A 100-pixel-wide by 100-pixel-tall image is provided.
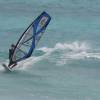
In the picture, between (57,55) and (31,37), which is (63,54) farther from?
(31,37)

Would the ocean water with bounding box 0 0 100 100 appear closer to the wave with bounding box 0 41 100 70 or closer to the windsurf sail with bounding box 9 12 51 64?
the wave with bounding box 0 41 100 70

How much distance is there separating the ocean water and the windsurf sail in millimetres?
713

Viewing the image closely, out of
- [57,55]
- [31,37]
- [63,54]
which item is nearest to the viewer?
[31,37]

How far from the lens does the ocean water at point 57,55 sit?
33500 mm

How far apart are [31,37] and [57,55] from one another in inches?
149

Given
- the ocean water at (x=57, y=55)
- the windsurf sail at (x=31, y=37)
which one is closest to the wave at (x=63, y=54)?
the ocean water at (x=57, y=55)

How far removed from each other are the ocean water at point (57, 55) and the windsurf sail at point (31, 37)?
713mm

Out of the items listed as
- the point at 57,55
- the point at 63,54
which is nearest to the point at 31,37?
the point at 57,55

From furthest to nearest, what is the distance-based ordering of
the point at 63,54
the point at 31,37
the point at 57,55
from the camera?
the point at 63,54 < the point at 57,55 < the point at 31,37

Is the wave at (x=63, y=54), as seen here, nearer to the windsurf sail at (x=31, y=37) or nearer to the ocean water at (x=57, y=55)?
the ocean water at (x=57, y=55)

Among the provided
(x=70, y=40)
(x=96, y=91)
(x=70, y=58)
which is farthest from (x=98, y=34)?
(x=96, y=91)

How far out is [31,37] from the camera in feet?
123

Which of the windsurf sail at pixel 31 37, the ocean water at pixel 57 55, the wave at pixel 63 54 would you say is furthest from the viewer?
the wave at pixel 63 54

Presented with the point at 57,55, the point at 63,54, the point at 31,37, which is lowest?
the point at 63,54
